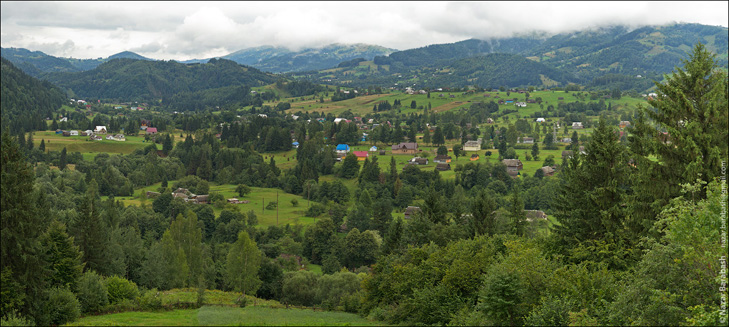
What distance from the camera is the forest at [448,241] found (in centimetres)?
1950

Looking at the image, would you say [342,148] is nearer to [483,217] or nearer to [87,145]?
[87,145]

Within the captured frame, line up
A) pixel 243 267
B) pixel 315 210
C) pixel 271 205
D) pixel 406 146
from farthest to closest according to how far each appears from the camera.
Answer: pixel 406 146 → pixel 271 205 → pixel 315 210 → pixel 243 267

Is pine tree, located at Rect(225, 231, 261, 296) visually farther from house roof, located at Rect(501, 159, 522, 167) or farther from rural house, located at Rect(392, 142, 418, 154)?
rural house, located at Rect(392, 142, 418, 154)

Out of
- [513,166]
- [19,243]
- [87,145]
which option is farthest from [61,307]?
[87,145]

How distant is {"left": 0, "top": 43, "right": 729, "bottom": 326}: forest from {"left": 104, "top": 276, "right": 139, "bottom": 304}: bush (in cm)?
10

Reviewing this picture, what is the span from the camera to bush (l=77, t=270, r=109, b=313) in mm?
30172

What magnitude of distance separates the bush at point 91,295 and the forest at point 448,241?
0.11 m

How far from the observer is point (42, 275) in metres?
28.1

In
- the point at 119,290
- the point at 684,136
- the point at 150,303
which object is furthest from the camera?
the point at 119,290

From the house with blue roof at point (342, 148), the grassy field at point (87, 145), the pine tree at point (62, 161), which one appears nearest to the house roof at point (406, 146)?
the house with blue roof at point (342, 148)

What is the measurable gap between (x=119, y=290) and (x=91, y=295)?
378 cm

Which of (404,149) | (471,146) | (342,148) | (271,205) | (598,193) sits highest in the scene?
(598,193)

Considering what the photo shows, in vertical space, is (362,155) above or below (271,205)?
above

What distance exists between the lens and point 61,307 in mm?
26812
